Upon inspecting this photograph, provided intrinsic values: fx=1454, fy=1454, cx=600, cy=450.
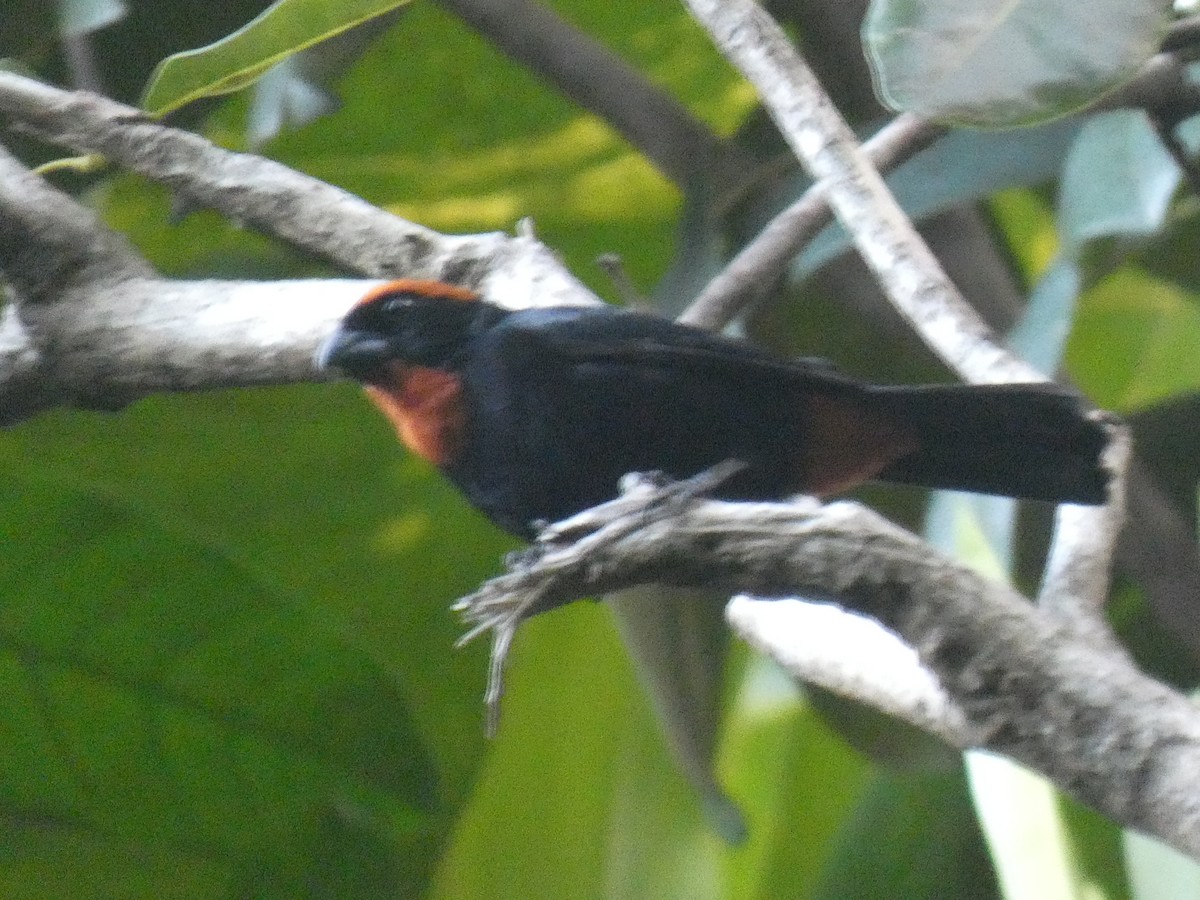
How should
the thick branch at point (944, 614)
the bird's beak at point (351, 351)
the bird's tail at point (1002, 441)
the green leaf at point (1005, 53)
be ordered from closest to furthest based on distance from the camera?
the thick branch at point (944, 614), the green leaf at point (1005, 53), the bird's tail at point (1002, 441), the bird's beak at point (351, 351)

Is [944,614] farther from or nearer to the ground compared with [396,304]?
nearer to the ground

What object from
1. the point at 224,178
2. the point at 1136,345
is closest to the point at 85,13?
the point at 224,178

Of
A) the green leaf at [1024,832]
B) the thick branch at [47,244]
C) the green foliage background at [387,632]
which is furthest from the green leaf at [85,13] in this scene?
the green leaf at [1024,832]

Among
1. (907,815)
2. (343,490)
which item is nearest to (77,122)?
(343,490)

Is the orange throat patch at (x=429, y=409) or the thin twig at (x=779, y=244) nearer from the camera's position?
the orange throat patch at (x=429, y=409)

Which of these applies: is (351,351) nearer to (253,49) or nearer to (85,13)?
(253,49)

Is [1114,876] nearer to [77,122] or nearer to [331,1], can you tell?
[331,1]

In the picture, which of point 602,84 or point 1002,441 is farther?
point 602,84

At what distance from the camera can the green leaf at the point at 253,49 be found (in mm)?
1580

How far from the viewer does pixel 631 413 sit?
1630 millimetres

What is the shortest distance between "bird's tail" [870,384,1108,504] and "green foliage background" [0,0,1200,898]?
0.48 metres

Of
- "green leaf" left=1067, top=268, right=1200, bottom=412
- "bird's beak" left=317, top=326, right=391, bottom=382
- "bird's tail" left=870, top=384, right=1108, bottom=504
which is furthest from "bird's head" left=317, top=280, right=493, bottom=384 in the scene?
"green leaf" left=1067, top=268, right=1200, bottom=412

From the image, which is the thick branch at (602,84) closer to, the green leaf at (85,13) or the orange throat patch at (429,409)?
the green leaf at (85,13)

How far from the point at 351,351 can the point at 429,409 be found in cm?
13
